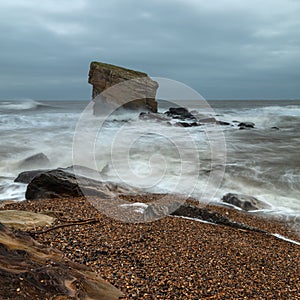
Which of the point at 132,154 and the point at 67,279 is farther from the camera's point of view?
the point at 132,154

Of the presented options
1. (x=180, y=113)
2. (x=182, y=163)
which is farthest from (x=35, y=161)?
(x=180, y=113)

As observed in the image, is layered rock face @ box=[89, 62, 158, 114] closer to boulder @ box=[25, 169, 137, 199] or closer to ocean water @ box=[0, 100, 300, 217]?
ocean water @ box=[0, 100, 300, 217]

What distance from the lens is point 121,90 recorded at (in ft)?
98.2

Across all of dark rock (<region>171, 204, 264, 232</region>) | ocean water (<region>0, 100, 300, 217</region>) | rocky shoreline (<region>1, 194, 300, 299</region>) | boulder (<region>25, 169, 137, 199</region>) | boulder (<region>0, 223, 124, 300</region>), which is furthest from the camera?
ocean water (<region>0, 100, 300, 217</region>)

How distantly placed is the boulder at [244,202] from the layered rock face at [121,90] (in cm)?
2292

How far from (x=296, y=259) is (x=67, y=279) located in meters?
2.95

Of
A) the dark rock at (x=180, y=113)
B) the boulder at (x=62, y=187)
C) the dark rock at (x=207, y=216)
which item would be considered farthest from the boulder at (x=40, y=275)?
the dark rock at (x=180, y=113)

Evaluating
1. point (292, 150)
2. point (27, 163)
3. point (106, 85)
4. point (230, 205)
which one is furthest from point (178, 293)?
point (106, 85)

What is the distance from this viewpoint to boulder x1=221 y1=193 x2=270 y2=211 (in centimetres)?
743

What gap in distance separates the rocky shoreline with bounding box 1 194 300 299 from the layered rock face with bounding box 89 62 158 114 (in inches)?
1029

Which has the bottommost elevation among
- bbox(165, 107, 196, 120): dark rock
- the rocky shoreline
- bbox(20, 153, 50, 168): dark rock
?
bbox(20, 153, 50, 168): dark rock

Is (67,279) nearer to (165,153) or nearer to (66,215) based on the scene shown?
(66,215)

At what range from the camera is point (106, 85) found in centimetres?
3384

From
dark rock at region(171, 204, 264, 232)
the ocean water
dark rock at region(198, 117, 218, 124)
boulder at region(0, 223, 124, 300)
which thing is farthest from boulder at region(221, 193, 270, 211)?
dark rock at region(198, 117, 218, 124)
